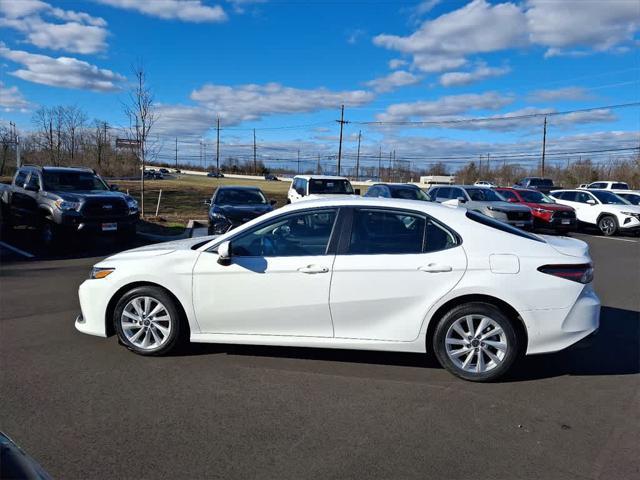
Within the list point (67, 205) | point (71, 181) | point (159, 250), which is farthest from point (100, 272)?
point (71, 181)

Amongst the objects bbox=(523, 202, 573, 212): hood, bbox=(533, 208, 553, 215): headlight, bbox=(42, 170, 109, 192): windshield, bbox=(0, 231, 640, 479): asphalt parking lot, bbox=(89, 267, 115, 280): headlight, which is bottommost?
bbox=(0, 231, 640, 479): asphalt parking lot

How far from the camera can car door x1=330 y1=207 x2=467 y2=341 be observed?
442cm

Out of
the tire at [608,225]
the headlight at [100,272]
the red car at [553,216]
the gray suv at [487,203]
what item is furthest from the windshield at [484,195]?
the headlight at [100,272]

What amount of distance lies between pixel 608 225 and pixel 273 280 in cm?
1786

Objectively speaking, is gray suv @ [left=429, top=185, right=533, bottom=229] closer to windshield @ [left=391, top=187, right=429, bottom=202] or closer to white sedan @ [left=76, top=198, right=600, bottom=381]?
windshield @ [left=391, top=187, right=429, bottom=202]

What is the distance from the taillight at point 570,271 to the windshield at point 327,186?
13.1m

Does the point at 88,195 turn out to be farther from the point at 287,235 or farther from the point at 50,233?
the point at 287,235

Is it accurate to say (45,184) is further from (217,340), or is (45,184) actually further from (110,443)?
(110,443)

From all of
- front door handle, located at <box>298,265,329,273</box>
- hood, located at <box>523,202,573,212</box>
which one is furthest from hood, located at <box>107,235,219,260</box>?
hood, located at <box>523,202,573,212</box>

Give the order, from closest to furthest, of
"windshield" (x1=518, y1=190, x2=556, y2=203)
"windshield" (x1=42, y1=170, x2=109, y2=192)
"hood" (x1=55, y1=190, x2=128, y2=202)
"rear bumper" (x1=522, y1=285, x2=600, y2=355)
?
1. "rear bumper" (x1=522, y1=285, x2=600, y2=355)
2. "hood" (x1=55, y1=190, x2=128, y2=202)
3. "windshield" (x1=42, y1=170, x2=109, y2=192)
4. "windshield" (x1=518, y1=190, x2=556, y2=203)

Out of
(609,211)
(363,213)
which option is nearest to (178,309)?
(363,213)

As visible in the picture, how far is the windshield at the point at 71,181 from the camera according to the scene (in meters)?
12.8

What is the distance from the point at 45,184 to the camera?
12672 mm

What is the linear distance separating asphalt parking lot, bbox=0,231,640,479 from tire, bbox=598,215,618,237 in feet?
48.9
